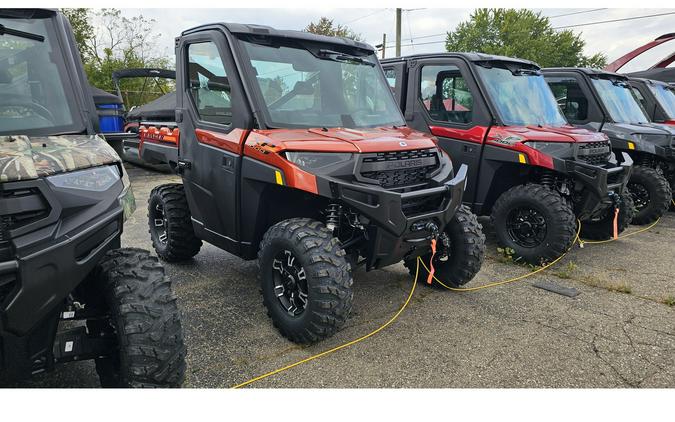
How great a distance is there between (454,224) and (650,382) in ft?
5.76

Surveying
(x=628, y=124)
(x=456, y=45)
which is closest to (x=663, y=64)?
(x=628, y=124)

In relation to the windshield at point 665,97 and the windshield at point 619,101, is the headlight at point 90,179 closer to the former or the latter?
the windshield at point 619,101

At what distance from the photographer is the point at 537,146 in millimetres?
5086

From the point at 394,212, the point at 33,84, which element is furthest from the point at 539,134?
the point at 33,84

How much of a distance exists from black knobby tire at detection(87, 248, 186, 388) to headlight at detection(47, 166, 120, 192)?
0.36 meters

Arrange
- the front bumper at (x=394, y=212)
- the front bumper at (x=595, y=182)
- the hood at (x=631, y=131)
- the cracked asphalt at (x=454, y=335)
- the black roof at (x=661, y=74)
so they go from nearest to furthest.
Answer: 1. the cracked asphalt at (x=454, y=335)
2. the front bumper at (x=394, y=212)
3. the front bumper at (x=595, y=182)
4. the hood at (x=631, y=131)
5. the black roof at (x=661, y=74)

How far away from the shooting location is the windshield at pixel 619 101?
287 inches

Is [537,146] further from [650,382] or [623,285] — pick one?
[650,382]

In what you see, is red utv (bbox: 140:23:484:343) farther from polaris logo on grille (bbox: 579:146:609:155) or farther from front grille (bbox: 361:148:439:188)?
polaris logo on grille (bbox: 579:146:609:155)

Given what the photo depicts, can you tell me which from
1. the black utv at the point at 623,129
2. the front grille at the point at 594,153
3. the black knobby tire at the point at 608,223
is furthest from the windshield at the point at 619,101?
the front grille at the point at 594,153

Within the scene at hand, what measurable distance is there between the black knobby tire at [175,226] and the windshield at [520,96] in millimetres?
3688

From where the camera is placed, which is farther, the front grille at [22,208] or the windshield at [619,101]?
the windshield at [619,101]

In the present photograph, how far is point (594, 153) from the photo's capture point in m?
5.30

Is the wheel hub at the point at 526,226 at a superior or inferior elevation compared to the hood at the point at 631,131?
inferior
